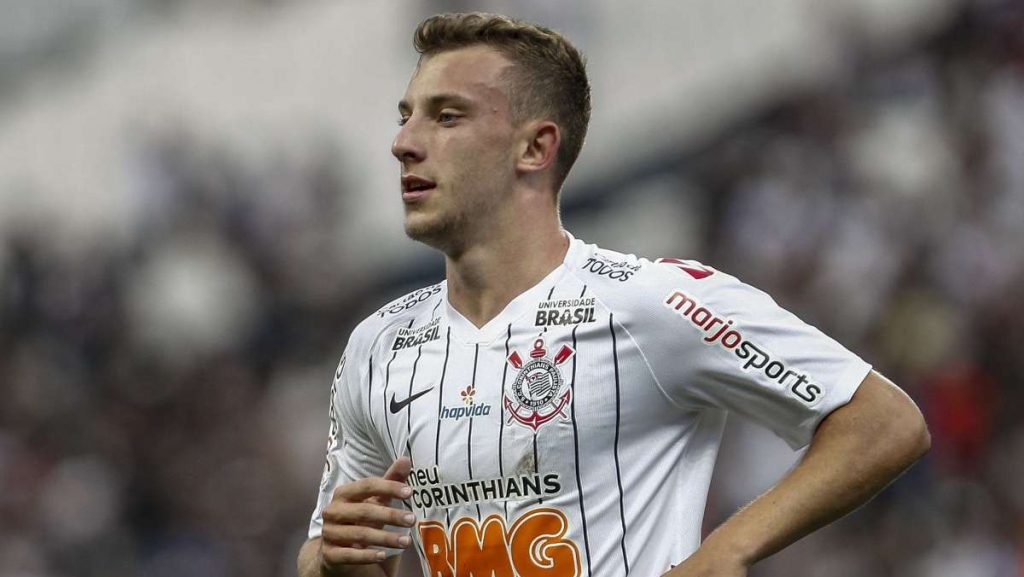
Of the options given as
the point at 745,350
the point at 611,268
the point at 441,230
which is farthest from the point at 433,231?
the point at 745,350

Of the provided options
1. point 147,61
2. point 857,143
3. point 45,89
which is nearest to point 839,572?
point 857,143

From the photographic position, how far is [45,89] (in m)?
16.4

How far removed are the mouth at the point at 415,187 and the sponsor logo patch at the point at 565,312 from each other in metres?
0.38

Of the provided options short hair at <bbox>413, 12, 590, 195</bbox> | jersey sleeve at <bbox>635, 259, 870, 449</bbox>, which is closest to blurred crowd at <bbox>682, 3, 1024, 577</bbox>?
short hair at <bbox>413, 12, 590, 195</bbox>

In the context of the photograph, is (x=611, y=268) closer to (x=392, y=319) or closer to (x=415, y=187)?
(x=415, y=187)

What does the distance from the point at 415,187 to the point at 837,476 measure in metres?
1.21

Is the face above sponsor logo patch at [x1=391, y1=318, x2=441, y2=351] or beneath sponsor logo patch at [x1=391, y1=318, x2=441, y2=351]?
above

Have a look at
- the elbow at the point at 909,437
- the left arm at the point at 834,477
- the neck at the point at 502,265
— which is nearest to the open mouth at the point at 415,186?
the neck at the point at 502,265

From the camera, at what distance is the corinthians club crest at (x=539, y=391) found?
3.55 meters

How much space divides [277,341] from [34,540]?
2.32 metres

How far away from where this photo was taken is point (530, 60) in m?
3.96

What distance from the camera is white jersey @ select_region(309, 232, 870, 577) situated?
11.4 ft

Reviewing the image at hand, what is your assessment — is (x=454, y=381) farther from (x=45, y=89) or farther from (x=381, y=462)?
(x=45, y=89)

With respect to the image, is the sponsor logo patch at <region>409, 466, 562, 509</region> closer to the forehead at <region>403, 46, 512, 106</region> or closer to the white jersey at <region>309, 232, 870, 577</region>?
the white jersey at <region>309, 232, 870, 577</region>
